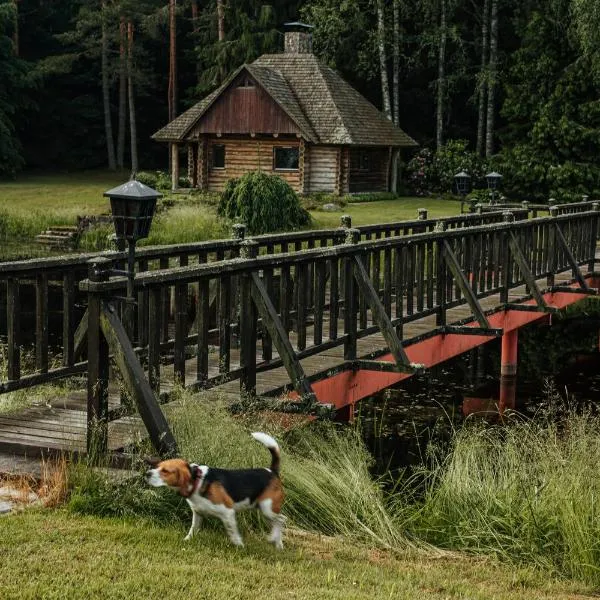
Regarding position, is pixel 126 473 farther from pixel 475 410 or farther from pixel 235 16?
pixel 235 16

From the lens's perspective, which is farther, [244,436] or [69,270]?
[69,270]

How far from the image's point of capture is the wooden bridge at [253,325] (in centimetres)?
698

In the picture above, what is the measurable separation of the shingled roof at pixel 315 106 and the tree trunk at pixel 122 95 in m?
8.30

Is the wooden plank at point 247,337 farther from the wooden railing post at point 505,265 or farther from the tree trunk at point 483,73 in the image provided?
the tree trunk at point 483,73

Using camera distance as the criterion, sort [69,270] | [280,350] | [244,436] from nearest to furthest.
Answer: [244,436], [280,350], [69,270]

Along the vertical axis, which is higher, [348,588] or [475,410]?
[348,588]

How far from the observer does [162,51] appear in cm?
5603

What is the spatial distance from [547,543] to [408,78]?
4470 centimetres

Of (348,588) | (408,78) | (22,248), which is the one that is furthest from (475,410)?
(408,78)

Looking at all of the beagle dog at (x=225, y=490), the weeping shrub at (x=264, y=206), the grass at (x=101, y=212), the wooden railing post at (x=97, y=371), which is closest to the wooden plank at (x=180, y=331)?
the wooden railing post at (x=97, y=371)

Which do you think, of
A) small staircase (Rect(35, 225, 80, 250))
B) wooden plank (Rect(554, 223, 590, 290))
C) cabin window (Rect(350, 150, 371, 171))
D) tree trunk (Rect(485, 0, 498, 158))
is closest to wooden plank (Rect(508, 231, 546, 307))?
wooden plank (Rect(554, 223, 590, 290))

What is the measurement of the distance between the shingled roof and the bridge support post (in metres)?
23.2

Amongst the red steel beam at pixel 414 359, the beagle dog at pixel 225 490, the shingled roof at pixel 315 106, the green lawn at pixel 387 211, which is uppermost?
the shingled roof at pixel 315 106

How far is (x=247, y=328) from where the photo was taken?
28.0ft
